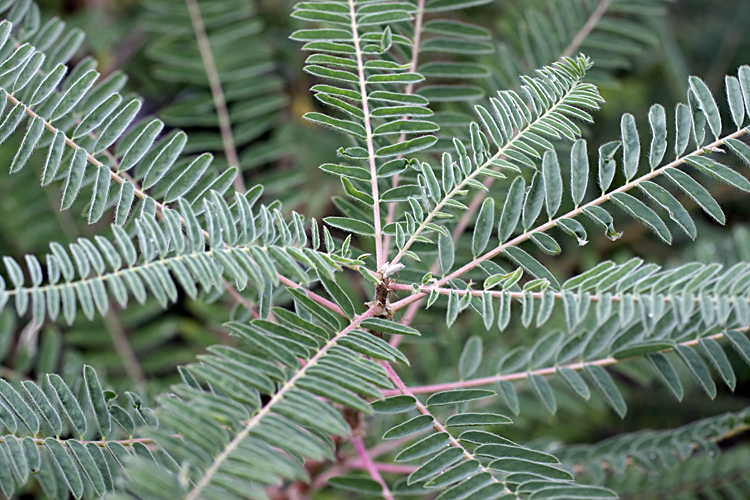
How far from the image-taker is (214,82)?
3.88 ft

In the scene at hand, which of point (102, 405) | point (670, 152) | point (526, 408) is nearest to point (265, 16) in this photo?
point (670, 152)

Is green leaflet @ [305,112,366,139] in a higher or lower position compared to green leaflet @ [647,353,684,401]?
higher

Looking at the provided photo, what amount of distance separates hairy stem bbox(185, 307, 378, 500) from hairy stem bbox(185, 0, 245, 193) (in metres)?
0.58

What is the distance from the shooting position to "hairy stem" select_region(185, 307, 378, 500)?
0.47 meters

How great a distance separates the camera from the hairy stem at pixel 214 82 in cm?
115

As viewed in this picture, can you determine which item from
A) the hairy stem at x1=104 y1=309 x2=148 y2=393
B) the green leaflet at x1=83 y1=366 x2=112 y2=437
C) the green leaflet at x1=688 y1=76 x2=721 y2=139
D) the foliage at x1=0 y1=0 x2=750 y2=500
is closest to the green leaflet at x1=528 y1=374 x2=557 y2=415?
the foliage at x1=0 y1=0 x2=750 y2=500

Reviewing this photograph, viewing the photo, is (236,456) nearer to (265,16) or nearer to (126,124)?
(126,124)

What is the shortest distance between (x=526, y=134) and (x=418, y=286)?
0.19 metres

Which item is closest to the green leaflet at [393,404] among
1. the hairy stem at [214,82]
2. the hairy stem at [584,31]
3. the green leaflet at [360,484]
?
the green leaflet at [360,484]

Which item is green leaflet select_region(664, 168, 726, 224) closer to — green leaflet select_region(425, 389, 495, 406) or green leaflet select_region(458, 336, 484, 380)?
green leaflet select_region(425, 389, 495, 406)

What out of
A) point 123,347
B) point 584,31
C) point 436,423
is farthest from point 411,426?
point 123,347

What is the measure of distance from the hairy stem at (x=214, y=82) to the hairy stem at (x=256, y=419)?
0.58 metres

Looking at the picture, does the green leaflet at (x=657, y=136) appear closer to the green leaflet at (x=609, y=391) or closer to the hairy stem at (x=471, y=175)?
the hairy stem at (x=471, y=175)

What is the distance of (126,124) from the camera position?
2.31 ft
